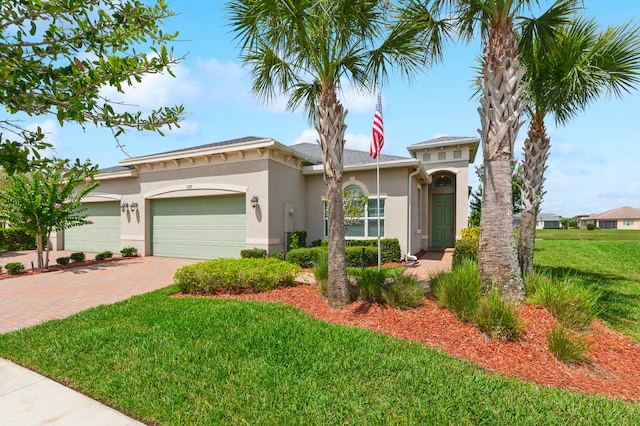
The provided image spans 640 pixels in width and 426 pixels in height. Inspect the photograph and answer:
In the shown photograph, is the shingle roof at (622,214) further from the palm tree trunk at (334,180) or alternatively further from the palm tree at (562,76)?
the palm tree trunk at (334,180)

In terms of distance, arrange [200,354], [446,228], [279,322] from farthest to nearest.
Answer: [446,228]
[279,322]
[200,354]

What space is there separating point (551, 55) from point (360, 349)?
25.4 feet

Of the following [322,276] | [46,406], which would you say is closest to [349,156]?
[322,276]

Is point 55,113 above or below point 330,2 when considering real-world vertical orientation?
below

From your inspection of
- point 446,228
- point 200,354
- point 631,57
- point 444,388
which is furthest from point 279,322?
point 446,228

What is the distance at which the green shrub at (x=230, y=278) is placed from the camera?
7.30 meters

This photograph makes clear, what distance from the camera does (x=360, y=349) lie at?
13.1ft

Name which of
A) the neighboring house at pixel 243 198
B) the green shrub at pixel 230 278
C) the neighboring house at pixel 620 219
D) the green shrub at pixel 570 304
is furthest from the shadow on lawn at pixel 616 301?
the neighboring house at pixel 620 219

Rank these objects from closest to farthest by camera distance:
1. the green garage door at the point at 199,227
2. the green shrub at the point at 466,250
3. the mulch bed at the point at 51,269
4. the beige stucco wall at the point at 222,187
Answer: the green shrub at the point at 466,250 → the mulch bed at the point at 51,269 → the beige stucco wall at the point at 222,187 → the green garage door at the point at 199,227

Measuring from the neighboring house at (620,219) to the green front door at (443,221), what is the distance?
70.0m

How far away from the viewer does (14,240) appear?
17.8 metres

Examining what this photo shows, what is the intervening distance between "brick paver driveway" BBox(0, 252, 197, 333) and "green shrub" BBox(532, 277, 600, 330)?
8608 millimetres

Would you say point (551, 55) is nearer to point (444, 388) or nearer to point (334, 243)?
point (334, 243)

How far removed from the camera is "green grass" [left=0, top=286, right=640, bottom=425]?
9.11 feet
